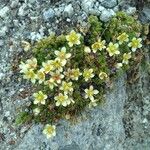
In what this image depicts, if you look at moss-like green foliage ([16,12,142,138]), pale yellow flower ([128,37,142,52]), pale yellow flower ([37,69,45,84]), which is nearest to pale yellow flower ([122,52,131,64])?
moss-like green foliage ([16,12,142,138])

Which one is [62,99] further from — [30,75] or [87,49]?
[87,49]

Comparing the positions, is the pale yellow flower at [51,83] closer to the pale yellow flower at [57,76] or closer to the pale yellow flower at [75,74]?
the pale yellow flower at [57,76]

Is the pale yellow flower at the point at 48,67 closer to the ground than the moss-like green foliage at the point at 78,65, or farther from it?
farther from it

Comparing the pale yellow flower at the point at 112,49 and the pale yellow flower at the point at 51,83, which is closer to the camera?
the pale yellow flower at the point at 51,83

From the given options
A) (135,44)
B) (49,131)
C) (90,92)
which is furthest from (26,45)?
(135,44)

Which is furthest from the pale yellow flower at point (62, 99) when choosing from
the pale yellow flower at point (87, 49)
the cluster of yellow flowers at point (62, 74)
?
the pale yellow flower at point (87, 49)

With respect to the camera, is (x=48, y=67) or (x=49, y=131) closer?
(x=48, y=67)

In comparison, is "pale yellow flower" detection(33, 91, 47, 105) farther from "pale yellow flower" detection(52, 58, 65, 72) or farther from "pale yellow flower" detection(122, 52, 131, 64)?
"pale yellow flower" detection(122, 52, 131, 64)
